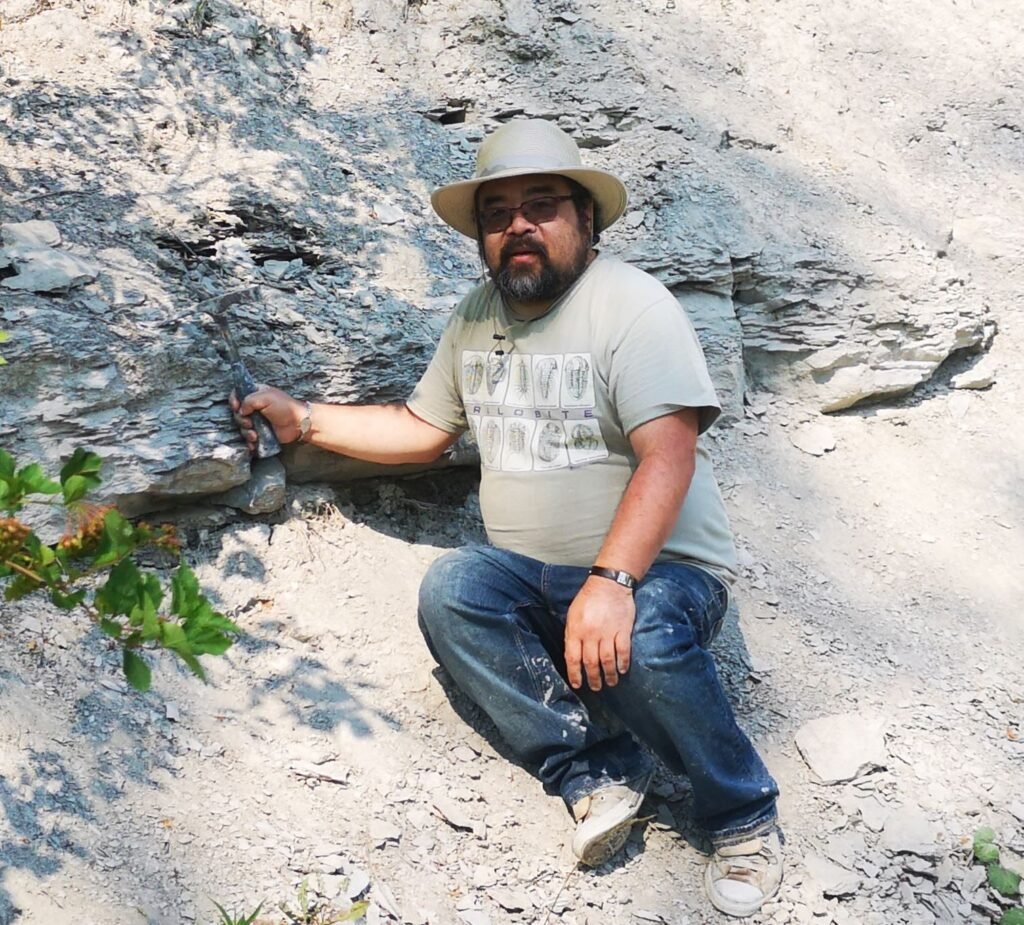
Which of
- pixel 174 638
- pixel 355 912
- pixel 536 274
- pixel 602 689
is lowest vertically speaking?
pixel 355 912

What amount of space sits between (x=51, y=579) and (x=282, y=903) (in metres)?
1.29

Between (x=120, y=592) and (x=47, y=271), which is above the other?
(x=120, y=592)

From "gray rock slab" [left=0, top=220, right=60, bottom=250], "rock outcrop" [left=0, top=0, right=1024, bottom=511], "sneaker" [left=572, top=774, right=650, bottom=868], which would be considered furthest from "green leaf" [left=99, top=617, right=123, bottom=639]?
"gray rock slab" [left=0, top=220, right=60, bottom=250]

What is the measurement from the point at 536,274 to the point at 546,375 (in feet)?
0.90

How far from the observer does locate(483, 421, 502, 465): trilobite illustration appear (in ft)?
9.90

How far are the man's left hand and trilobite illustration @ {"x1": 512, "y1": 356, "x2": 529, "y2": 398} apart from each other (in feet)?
1.99

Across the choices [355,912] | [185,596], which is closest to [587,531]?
[355,912]

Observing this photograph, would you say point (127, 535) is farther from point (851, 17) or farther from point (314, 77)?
point (851, 17)

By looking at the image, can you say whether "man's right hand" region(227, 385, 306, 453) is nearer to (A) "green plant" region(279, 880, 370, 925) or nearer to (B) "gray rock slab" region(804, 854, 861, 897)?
(A) "green plant" region(279, 880, 370, 925)

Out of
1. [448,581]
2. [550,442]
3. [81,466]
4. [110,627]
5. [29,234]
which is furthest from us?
[29,234]

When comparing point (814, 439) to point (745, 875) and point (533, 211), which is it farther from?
point (745, 875)

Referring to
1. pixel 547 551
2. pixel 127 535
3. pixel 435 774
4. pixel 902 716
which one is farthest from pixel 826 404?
pixel 127 535

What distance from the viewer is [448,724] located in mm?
3074

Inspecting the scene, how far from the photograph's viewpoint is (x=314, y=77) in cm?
485
